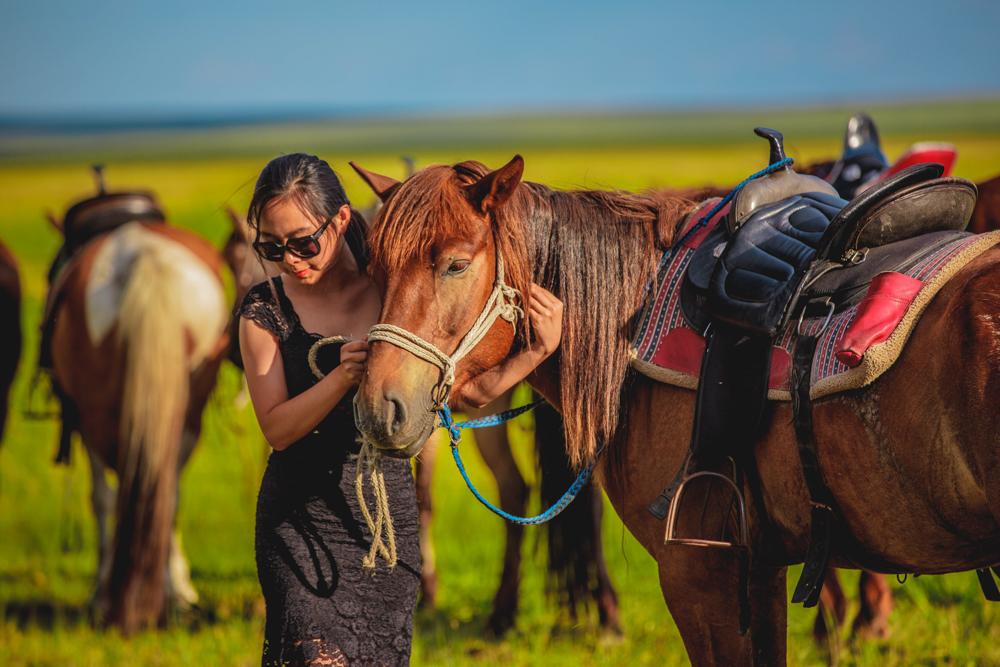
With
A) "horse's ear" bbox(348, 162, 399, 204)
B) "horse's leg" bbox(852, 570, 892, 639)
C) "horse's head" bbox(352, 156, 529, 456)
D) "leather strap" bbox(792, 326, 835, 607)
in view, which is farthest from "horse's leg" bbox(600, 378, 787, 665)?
"horse's leg" bbox(852, 570, 892, 639)

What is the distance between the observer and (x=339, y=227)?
2633mm

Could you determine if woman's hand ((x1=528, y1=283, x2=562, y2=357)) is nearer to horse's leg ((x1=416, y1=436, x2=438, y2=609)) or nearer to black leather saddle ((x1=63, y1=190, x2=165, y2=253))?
horse's leg ((x1=416, y1=436, x2=438, y2=609))

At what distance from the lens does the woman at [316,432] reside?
255 cm

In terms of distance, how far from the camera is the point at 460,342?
2.49 meters

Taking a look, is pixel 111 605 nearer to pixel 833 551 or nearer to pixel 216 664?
pixel 216 664

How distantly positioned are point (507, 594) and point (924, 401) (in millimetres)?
3365

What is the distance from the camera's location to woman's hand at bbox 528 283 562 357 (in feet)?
8.67

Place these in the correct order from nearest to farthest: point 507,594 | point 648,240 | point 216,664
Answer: point 648,240 → point 216,664 → point 507,594

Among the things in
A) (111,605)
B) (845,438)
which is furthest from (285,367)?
(111,605)

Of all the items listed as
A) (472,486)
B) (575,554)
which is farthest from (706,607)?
(575,554)

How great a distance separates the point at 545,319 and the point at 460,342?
29 cm

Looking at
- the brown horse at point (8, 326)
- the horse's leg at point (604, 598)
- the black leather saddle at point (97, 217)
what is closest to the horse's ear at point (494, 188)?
the horse's leg at point (604, 598)

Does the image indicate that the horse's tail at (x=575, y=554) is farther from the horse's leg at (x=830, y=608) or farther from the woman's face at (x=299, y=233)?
the woman's face at (x=299, y=233)

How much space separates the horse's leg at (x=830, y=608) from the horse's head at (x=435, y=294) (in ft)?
8.85
